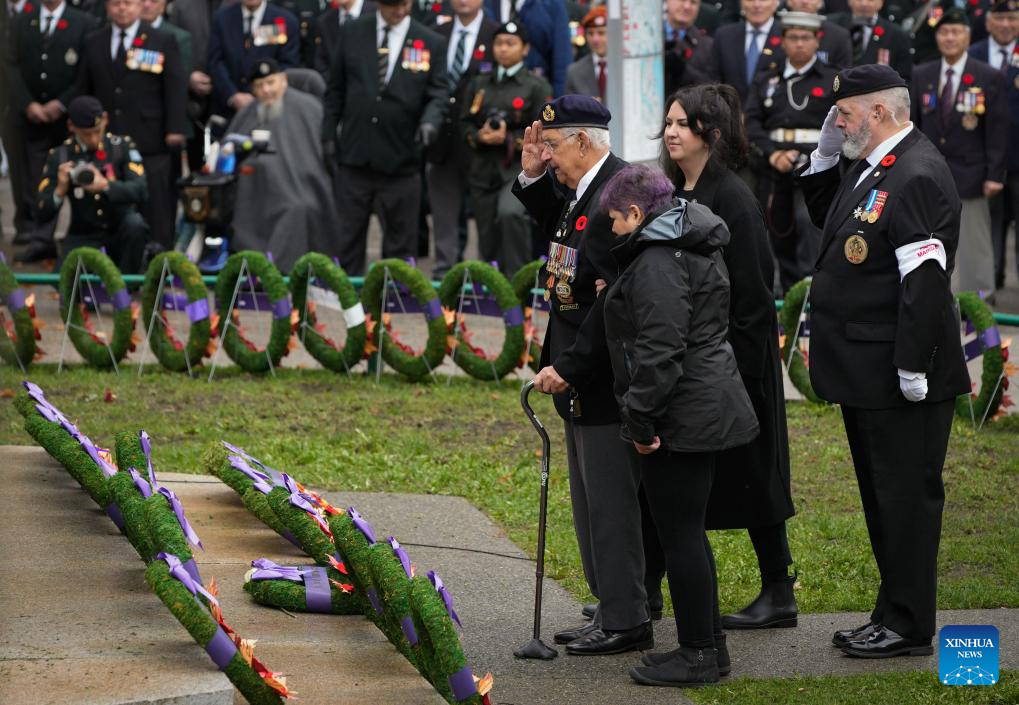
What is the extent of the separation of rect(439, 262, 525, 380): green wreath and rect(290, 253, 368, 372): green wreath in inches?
23.5

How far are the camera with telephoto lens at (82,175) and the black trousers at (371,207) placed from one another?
80.4 inches

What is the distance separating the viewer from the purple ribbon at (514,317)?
425 inches

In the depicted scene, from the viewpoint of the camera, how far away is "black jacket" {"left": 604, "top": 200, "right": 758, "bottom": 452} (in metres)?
5.47

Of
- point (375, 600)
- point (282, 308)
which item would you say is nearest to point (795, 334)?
point (282, 308)

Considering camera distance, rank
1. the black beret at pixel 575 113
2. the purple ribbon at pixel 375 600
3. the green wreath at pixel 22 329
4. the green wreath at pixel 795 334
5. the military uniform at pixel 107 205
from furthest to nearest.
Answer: the military uniform at pixel 107 205, the green wreath at pixel 22 329, the green wreath at pixel 795 334, the black beret at pixel 575 113, the purple ribbon at pixel 375 600

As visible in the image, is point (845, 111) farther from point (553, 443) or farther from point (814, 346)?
point (553, 443)

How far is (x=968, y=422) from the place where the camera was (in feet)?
32.8

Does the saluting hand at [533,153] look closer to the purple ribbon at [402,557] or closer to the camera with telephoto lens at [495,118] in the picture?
the purple ribbon at [402,557]

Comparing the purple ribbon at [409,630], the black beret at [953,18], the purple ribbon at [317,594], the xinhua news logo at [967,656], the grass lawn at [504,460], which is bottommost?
the grass lawn at [504,460]

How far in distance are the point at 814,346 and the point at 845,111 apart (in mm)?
874

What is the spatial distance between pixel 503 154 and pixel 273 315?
302cm

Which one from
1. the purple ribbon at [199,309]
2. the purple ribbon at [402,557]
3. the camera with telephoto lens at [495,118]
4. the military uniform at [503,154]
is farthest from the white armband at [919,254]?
the camera with telephoto lens at [495,118]

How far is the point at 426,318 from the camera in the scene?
10992 mm

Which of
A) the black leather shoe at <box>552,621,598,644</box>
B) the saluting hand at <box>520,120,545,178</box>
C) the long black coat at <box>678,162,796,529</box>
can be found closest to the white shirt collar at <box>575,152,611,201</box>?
the saluting hand at <box>520,120,545,178</box>
